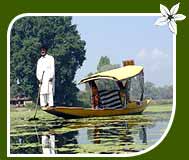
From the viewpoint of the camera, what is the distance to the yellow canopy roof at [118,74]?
594 centimetres

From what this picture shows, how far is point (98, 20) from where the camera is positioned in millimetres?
5945

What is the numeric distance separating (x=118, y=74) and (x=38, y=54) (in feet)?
2.09

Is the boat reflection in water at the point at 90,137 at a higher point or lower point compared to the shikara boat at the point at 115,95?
lower

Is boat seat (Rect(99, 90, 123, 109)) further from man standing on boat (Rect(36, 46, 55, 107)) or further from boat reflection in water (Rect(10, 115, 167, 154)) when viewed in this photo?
man standing on boat (Rect(36, 46, 55, 107))

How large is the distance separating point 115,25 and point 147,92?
57 cm

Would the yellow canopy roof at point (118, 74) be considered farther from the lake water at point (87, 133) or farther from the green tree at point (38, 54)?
the lake water at point (87, 133)

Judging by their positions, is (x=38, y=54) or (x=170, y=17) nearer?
(x=170, y=17)

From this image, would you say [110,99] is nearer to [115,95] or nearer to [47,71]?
[115,95]

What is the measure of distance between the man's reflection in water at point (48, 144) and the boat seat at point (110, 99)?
18.5 inches

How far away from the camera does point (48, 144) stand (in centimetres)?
594

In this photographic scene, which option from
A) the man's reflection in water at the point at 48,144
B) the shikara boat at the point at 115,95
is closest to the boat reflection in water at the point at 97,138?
the man's reflection in water at the point at 48,144

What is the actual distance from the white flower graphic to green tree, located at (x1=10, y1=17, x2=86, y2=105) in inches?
24.7

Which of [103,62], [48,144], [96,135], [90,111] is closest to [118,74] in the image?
[103,62]

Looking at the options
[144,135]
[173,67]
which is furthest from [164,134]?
[173,67]
